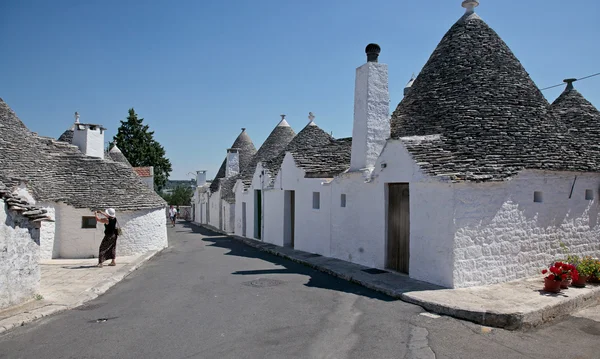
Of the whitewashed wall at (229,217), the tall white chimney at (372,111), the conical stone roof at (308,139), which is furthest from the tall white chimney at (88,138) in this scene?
the tall white chimney at (372,111)

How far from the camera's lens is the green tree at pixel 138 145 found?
4341cm

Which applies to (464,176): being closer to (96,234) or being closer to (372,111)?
(372,111)

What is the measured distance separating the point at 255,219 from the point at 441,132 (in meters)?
11.8

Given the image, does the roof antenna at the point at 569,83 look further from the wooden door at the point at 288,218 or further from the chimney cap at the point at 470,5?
the wooden door at the point at 288,218

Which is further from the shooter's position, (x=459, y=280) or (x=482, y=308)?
(x=459, y=280)

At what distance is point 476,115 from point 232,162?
21.5 m

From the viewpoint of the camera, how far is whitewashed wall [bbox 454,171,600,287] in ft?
26.3

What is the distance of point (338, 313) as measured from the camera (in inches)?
266

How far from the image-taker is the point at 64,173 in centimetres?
1474

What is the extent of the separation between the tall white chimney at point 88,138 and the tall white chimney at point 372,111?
10915 millimetres

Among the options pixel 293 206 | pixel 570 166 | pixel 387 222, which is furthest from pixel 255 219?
pixel 570 166

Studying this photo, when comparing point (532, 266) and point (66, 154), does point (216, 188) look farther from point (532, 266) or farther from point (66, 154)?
point (532, 266)

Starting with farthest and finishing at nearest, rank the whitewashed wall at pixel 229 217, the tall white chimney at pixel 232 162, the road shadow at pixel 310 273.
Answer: the tall white chimney at pixel 232 162 → the whitewashed wall at pixel 229 217 → the road shadow at pixel 310 273

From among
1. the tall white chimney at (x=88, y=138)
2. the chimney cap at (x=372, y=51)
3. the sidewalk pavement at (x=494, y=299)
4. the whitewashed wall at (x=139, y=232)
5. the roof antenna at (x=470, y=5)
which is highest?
the roof antenna at (x=470, y=5)
